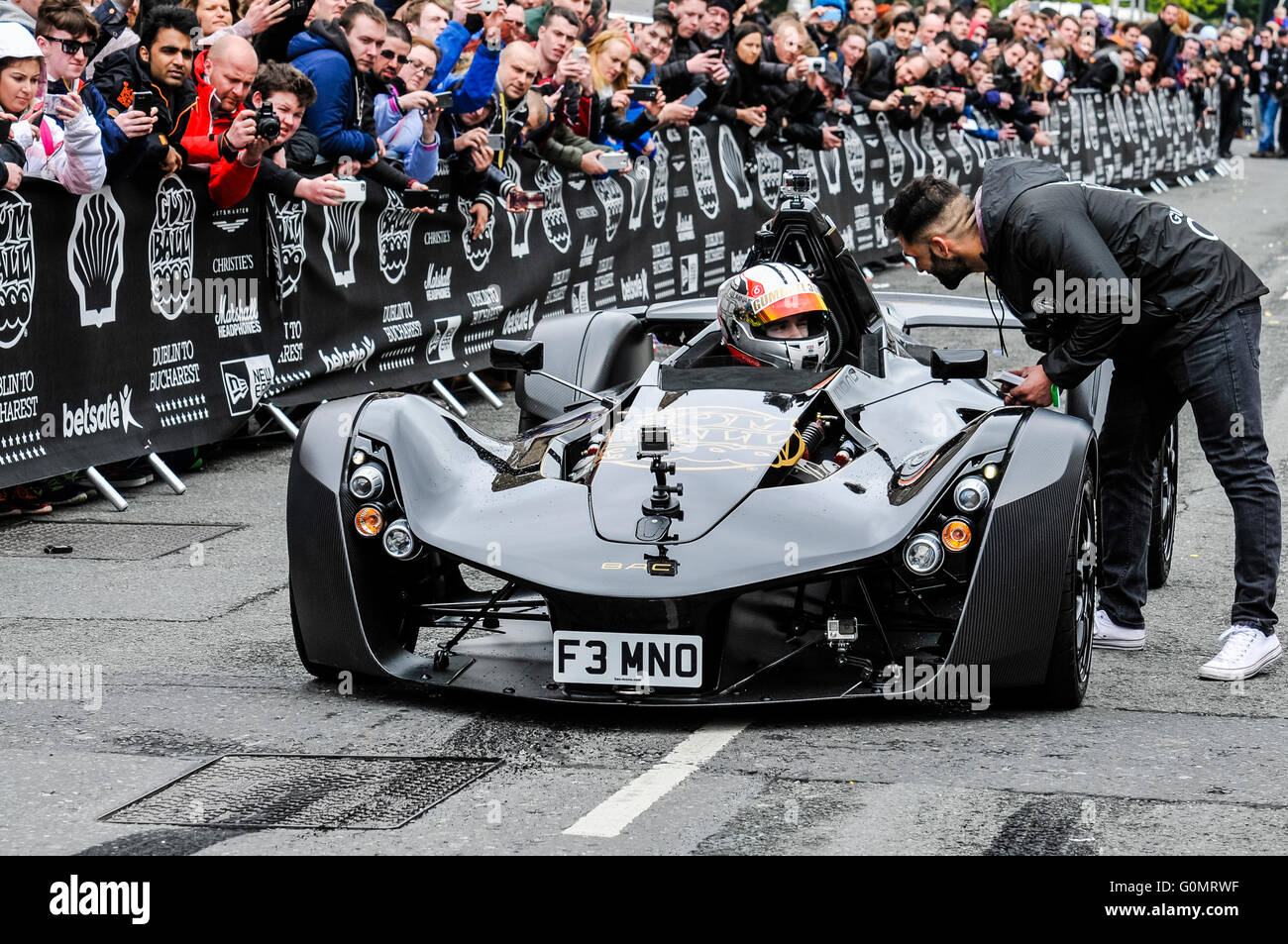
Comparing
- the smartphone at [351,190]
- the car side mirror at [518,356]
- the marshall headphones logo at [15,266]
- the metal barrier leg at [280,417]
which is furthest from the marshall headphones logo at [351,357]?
the car side mirror at [518,356]

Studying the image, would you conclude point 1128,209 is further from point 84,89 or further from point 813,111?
point 813,111

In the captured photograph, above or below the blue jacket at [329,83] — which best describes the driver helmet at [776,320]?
below

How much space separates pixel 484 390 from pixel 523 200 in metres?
1.36

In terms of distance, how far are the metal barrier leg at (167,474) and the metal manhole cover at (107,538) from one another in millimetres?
759

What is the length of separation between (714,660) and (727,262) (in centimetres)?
1145

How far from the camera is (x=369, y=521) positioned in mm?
5977

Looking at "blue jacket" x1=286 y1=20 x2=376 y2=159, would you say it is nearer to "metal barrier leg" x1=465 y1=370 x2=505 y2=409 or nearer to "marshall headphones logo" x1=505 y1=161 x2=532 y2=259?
"marshall headphones logo" x1=505 y1=161 x2=532 y2=259

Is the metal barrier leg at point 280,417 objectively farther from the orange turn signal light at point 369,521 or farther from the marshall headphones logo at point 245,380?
the orange turn signal light at point 369,521

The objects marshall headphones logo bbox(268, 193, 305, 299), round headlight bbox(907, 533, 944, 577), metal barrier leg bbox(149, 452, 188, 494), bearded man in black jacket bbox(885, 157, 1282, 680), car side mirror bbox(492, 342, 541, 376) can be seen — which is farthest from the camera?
marshall headphones logo bbox(268, 193, 305, 299)

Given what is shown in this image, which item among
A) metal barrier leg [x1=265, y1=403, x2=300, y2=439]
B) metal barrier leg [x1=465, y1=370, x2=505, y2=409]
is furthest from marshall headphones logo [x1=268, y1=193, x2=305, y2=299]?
metal barrier leg [x1=465, y1=370, x2=505, y2=409]

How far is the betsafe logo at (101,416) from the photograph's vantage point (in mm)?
9430

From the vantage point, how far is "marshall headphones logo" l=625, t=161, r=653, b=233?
14.9 meters

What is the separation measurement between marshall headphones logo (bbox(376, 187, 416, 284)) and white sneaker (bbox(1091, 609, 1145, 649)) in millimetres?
6207

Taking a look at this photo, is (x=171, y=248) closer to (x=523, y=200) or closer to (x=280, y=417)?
(x=280, y=417)
